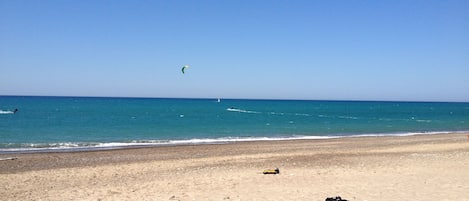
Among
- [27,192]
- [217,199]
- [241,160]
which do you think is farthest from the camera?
[241,160]

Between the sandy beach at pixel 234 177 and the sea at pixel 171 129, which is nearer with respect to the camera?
the sandy beach at pixel 234 177

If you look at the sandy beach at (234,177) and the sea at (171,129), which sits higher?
the sandy beach at (234,177)

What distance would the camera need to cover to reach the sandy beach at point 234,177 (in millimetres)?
10000

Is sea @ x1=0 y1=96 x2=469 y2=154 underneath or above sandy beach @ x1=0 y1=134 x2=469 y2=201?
underneath

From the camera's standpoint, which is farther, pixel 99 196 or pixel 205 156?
pixel 205 156

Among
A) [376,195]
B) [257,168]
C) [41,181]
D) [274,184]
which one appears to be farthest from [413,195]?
[41,181]

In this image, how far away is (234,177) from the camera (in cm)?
1248

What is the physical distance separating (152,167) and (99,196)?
5.02 m

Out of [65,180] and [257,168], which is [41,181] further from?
[257,168]

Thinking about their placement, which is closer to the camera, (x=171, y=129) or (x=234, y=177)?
(x=234, y=177)

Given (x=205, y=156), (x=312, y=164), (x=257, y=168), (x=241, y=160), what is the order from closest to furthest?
(x=257, y=168)
(x=312, y=164)
(x=241, y=160)
(x=205, y=156)

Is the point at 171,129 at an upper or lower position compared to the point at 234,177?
lower

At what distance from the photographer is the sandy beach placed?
10000mm

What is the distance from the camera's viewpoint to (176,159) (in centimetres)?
1755
